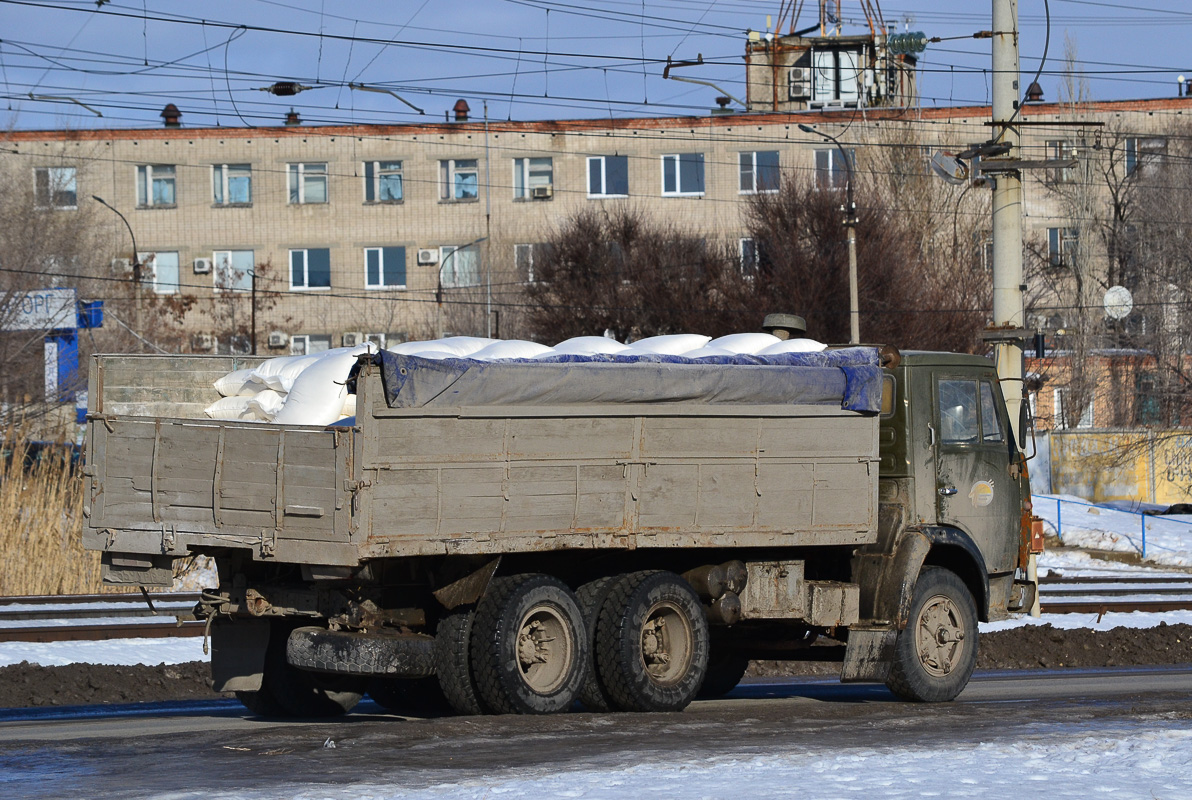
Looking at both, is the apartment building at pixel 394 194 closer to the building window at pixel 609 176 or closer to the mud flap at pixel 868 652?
the building window at pixel 609 176

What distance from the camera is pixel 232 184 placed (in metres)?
57.9

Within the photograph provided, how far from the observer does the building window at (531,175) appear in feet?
184

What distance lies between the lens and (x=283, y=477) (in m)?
9.29

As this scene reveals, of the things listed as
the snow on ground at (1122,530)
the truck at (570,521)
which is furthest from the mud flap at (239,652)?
the snow on ground at (1122,530)

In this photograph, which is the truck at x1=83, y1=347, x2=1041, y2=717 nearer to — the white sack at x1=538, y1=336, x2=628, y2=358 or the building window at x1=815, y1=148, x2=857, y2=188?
the white sack at x1=538, y1=336, x2=628, y2=358

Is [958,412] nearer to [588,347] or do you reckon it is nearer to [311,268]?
[588,347]

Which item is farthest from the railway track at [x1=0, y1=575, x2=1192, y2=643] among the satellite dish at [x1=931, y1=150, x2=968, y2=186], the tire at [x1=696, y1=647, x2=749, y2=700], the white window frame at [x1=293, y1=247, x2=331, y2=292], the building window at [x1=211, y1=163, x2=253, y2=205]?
the building window at [x1=211, y1=163, x2=253, y2=205]

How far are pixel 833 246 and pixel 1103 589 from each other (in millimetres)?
19871

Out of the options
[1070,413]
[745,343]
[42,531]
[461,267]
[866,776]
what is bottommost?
[866,776]

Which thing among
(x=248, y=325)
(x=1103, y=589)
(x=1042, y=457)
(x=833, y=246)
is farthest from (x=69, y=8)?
(x=248, y=325)

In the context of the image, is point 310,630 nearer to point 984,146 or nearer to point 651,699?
point 651,699

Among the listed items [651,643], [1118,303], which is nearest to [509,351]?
[651,643]

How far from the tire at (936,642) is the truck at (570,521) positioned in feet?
0.08

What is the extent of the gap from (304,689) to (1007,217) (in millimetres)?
11380
